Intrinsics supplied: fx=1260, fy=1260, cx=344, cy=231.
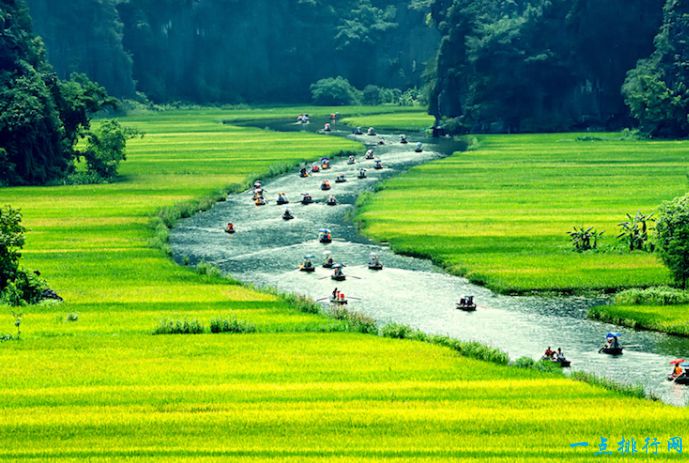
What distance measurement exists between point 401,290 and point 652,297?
465 inches

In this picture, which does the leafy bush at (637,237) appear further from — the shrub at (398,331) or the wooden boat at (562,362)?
the wooden boat at (562,362)

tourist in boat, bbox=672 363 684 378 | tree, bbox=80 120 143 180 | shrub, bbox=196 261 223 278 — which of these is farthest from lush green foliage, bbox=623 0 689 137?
tourist in boat, bbox=672 363 684 378

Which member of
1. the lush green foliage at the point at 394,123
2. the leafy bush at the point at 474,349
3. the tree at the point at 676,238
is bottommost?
the lush green foliage at the point at 394,123

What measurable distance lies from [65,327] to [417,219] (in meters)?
36.8

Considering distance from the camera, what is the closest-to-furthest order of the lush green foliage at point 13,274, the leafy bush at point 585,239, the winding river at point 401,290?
1. the winding river at point 401,290
2. the lush green foliage at point 13,274
3. the leafy bush at point 585,239

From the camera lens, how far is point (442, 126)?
560 feet

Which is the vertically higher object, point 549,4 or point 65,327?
point 549,4

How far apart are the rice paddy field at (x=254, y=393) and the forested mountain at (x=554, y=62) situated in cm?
10306

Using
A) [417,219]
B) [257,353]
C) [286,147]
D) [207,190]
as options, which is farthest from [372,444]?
[286,147]

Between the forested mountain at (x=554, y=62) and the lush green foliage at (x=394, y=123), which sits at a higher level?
the forested mountain at (x=554, y=62)

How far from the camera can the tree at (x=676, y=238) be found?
189 feet

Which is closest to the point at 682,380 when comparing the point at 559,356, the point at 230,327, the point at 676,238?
the point at 559,356

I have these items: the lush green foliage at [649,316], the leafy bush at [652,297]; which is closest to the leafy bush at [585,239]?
the leafy bush at [652,297]

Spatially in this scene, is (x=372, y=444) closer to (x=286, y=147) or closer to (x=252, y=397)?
(x=252, y=397)
